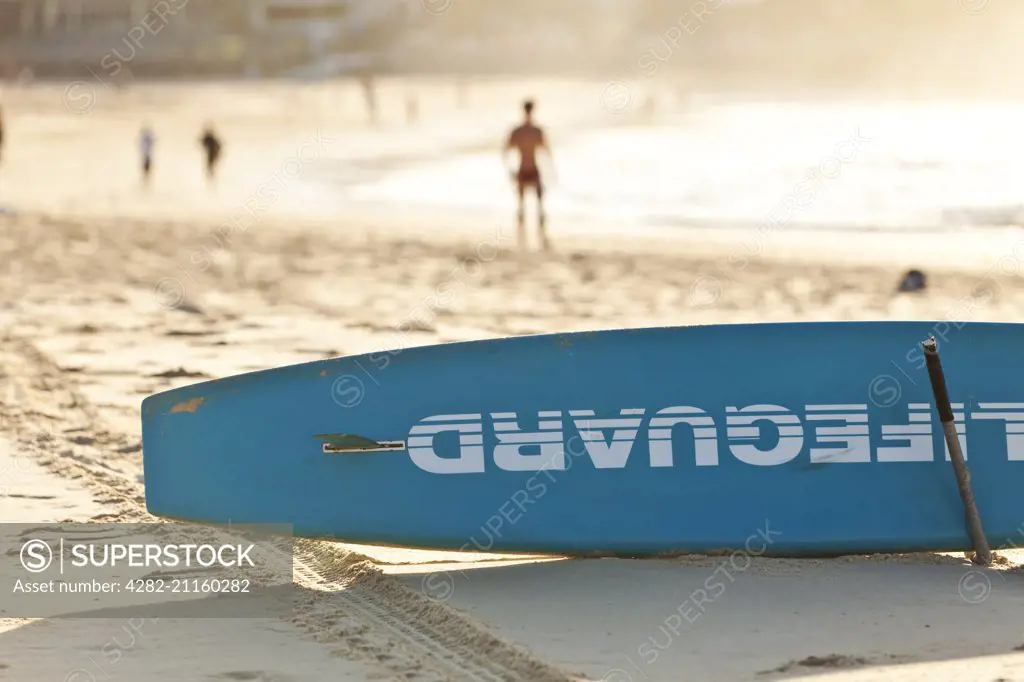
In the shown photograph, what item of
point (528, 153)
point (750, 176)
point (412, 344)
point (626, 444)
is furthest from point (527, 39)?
point (626, 444)

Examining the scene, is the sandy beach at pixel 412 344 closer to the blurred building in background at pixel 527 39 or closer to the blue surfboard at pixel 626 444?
the blue surfboard at pixel 626 444

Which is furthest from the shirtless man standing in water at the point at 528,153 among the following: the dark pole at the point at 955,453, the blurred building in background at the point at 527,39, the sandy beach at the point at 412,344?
the blurred building in background at the point at 527,39

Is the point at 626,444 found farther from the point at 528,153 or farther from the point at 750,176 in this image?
the point at 750,176

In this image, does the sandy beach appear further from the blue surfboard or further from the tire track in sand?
the blue surfboard

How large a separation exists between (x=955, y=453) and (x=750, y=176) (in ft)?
58.2

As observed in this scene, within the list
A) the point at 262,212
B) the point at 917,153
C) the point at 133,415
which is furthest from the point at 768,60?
the point at 133,415

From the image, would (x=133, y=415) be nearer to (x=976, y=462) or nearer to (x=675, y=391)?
(x=675, y=391)

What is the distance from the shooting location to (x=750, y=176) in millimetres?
21391

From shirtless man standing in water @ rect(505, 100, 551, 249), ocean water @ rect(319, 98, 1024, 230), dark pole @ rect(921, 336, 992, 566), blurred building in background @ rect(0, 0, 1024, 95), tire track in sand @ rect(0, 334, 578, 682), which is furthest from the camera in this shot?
blurred building in background @ rect(0, 0, 1024, 95)

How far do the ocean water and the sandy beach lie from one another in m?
1.15

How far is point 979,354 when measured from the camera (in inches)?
167

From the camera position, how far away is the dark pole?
4.06m

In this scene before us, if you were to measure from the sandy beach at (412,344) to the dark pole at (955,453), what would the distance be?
0.08 metres

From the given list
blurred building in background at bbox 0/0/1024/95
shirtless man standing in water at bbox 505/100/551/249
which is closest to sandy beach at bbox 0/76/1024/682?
shirtless man standing in water at bbox 505/100/551/249
